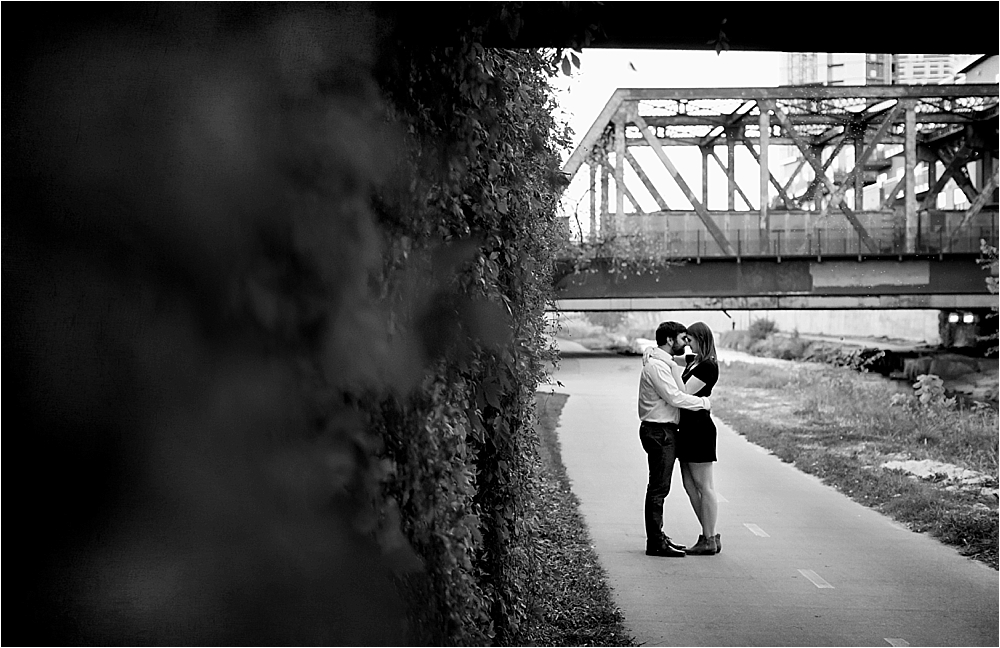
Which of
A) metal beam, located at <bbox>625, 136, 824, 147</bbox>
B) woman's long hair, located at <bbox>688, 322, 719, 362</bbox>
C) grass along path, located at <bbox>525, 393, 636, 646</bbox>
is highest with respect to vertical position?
metal beam, located at <bbox>625, 136, 824, 147</bbox>

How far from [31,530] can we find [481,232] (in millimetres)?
2219

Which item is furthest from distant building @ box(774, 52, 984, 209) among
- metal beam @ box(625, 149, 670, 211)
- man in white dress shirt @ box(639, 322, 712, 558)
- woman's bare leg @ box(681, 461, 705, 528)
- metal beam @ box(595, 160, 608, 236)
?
woman's bare leg @ box(681, 461, 705, 528)

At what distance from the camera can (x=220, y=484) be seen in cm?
305

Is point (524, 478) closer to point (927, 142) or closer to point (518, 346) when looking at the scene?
point (518, 346)

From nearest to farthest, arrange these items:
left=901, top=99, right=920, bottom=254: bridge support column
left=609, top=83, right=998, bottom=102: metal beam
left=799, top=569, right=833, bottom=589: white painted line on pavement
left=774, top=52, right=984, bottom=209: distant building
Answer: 1. left=799, top=569, right=833, bottom=589: white painted line on pavement
2. left=609, top=83, right=998, bottom=102: metal beam
3. left=901, top=99, right=920, bottom=254: bridge support column
4. left=774, top=52, right=984, bottom=209: distant building

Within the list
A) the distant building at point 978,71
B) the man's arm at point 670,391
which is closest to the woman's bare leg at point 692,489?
the man's arm at point 670,391

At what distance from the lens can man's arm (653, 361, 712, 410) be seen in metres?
7.95

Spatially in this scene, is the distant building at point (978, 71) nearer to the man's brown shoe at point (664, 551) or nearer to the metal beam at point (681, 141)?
the metal beam at point (681, 141)

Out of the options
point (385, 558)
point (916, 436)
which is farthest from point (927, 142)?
point (385, 558)

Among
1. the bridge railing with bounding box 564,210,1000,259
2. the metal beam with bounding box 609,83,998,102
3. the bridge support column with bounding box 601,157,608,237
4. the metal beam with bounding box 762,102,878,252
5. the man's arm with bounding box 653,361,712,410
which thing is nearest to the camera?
the man's arm with bounding box 653,361,712,410

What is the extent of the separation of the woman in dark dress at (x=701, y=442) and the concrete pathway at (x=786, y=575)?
184mm

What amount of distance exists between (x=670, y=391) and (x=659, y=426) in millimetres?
332

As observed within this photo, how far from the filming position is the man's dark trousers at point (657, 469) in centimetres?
808

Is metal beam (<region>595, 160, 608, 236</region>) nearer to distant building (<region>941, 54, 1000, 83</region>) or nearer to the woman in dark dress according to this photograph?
distant building (<region>941, 54, 1000, 83</region>)
